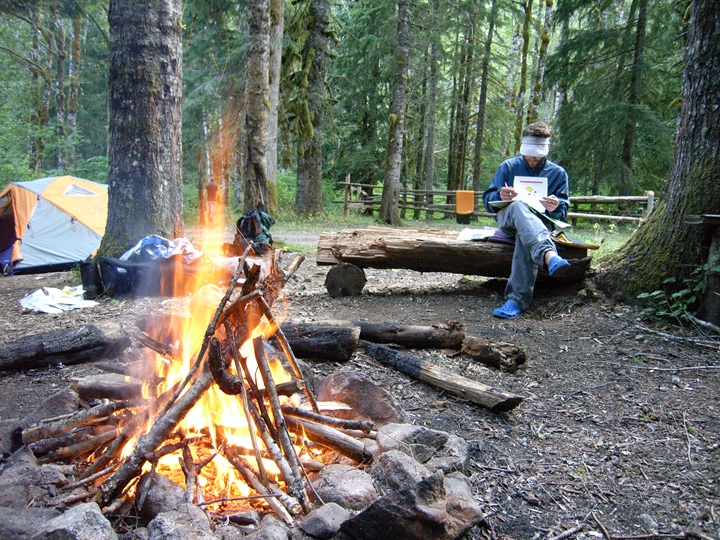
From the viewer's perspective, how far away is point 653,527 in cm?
229

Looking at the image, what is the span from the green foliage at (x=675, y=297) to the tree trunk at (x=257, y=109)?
24.8ft

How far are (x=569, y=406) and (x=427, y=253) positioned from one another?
8.76 feet

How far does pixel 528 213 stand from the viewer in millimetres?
5469

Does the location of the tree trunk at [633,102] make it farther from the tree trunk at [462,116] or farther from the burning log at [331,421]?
the burning log at [331,421]

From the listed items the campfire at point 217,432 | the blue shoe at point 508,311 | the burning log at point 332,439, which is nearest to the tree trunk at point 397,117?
the blue shoe at point 508,311

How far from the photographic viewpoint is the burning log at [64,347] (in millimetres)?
3781

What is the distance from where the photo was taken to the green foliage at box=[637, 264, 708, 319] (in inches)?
177

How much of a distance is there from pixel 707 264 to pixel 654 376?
1273 millimetres

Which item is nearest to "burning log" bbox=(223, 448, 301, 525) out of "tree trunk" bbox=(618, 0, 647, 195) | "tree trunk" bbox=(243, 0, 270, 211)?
"tree trunk" bbox=(243, 0, 270, 211)

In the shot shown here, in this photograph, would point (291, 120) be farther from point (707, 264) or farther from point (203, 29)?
point (707, 264)

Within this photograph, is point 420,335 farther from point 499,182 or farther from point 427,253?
point 499,182

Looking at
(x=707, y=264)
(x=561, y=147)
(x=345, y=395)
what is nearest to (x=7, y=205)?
(x=345, y=395)

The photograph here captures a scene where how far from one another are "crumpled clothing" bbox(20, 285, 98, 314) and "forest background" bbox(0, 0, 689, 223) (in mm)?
6709

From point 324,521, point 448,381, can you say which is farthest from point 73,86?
point 324,521
